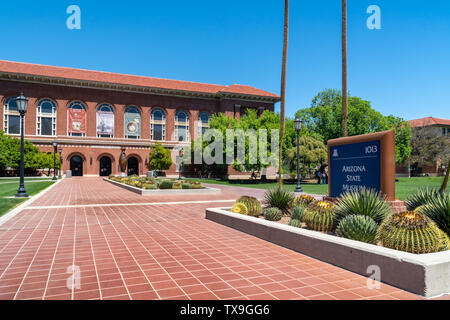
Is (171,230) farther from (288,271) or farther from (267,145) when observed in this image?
(267,145)

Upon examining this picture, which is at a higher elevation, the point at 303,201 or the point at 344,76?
the point at 344,76

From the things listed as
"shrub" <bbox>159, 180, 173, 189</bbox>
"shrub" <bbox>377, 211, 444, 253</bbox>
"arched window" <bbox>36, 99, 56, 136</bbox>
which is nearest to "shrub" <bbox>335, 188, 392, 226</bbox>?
"shrub" <bbox>377, 211, 444, 253</bbox>

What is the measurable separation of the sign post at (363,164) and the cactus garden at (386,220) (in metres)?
0.76

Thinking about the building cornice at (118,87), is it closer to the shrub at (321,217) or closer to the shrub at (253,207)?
the shrub at (253,207)

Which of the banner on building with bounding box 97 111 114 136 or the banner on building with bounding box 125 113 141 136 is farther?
the banner on building with bounding box 125 113 141 136

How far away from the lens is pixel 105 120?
181 feet

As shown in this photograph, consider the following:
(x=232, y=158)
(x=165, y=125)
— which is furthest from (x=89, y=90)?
(x=232, y=158)

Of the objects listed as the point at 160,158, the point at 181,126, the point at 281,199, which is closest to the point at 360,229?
the point at 281,199

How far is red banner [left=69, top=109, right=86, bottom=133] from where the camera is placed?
174 feet

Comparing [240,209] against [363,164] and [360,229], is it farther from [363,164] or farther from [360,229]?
[360,229]

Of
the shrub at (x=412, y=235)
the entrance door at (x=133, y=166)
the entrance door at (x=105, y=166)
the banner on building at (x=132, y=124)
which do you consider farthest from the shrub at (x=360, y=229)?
the entrance door at (x=133, y=166)

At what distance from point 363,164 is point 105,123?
52.8 meters

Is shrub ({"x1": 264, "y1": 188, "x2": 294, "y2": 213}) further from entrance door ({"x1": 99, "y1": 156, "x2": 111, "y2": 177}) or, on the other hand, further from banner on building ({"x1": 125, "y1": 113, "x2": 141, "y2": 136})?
entrance door ({"x1": 99, "y1": 156, "x2": 111, "y2": 177})

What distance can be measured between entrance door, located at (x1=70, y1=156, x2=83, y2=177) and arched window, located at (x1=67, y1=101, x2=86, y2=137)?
4.05 metres
